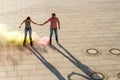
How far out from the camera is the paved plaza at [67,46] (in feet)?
39.7

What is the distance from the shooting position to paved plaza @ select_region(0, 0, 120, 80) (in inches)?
476

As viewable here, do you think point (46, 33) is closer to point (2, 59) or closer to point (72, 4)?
point (2, 59)

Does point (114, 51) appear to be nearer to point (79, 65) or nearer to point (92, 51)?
point (92, 51)

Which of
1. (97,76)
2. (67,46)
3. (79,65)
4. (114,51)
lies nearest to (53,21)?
(67,46)

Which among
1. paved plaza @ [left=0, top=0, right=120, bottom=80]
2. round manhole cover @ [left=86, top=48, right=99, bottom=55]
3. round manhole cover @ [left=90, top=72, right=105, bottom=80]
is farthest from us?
round manhole cover @ [left=86, top=48, right=99, bottom=55]

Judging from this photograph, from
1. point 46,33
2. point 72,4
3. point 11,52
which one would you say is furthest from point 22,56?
point 72,4

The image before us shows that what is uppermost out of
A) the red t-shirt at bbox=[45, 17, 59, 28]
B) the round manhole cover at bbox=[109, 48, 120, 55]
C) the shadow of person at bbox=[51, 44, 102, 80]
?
the red t-shirt at bbox=[45, 17, 59, 28]

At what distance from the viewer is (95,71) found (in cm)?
1223

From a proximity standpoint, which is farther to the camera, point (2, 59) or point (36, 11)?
point (36, 11)

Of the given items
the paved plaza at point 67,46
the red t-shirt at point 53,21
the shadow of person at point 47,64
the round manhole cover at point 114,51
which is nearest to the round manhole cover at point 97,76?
the paved plaza at point 67,46

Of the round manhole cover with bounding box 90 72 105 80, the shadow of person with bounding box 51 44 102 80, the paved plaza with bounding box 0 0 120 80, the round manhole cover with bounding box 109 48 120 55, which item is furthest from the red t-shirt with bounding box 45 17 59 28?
the round manhole cover with bounding box 90 72 105 80

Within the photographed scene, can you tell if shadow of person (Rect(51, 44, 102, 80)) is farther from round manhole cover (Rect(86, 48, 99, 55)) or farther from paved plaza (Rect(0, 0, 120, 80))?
round manhole cover (Rect(86, 48, 99, 55))

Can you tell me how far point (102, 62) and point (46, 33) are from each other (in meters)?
4.08

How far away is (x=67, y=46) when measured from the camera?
46.9ft
